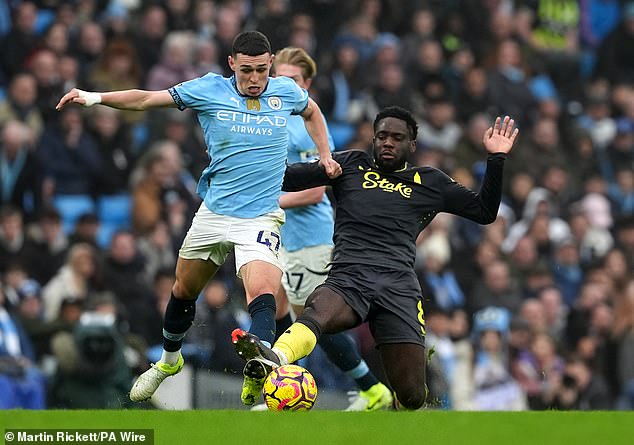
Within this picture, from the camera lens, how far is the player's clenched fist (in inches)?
349

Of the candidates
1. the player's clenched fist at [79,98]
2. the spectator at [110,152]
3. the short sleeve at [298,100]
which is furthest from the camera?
the spectator at [110,152]

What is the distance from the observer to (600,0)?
22.3 m

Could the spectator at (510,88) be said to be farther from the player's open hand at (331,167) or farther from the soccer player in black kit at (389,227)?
the player's open hand at (331,167)

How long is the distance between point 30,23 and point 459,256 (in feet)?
18.0

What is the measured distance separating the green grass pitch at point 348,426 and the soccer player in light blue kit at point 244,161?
5.91 ft

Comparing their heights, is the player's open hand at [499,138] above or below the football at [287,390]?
above

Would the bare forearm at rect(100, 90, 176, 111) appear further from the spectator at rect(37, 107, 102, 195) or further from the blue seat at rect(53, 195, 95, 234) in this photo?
the blue seat at rect(53, 195, 95, 234)

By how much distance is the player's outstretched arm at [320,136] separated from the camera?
9.66 m

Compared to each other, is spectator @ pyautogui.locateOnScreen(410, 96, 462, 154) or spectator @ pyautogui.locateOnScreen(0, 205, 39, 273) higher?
spectator @ pyautogui.locateOnScreen(410, 96, 462, 154)

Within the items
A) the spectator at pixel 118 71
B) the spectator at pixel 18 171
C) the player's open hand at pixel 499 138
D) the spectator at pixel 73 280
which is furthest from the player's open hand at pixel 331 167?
the spectator at pixel 118 71

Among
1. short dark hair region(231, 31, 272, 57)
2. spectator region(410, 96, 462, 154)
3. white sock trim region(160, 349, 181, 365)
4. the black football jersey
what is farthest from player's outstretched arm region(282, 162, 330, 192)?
spectator region(410, 96, 462, 154)

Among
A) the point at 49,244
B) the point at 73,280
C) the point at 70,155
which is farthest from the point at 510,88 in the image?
the point at 73,280

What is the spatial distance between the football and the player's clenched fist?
205 cm

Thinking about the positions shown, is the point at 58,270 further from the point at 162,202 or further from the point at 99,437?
the point at 99,437
